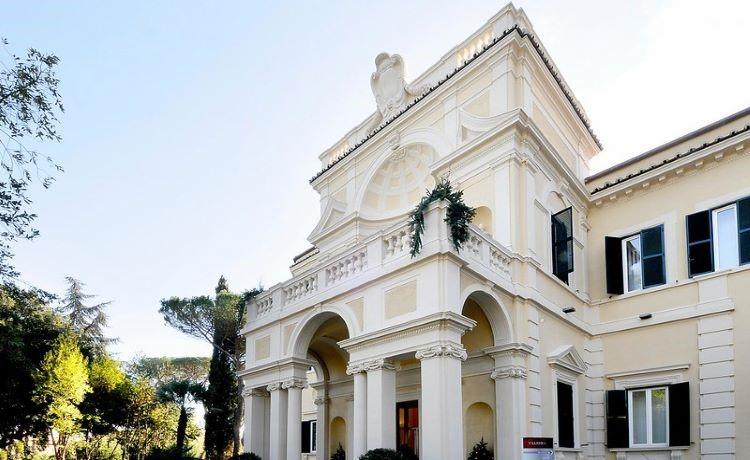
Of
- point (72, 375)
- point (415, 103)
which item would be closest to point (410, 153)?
point (415, 103)

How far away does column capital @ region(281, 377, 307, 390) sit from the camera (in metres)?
15.5

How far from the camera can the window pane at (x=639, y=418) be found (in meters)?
15.7

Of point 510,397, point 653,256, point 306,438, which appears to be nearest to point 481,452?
point 510,397

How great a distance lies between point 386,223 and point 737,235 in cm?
978

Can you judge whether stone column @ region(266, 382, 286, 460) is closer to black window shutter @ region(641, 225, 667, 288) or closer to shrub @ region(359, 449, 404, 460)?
shrub @ region(359, 449, 404, 460)

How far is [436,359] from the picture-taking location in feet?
38.2

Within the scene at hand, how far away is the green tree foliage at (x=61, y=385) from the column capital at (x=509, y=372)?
57.8ft

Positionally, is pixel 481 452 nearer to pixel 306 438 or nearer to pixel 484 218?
pixel 484 218

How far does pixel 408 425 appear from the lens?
16.2 meters

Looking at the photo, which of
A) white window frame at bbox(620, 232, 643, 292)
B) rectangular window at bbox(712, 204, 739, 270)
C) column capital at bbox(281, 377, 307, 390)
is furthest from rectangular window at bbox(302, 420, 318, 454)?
rectangular window at bbox(712, 204, 739, 270)

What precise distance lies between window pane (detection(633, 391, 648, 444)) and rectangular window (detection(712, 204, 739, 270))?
3.83 meters

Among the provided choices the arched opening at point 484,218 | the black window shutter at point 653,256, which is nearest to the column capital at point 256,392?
the arched opening at point 484,218

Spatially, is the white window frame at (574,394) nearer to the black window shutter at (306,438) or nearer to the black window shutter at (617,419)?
the black window shutter at (617,419)

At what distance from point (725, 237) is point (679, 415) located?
4500 mm
